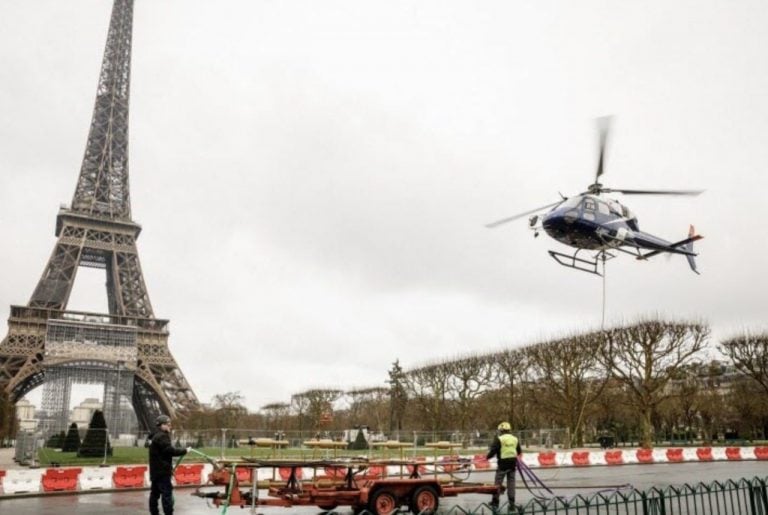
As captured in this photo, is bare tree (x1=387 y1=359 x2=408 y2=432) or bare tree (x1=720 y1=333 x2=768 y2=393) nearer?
bare tree (x1=720 y1=333 x2=768 y2=393)

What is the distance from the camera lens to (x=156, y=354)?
65.8 metres

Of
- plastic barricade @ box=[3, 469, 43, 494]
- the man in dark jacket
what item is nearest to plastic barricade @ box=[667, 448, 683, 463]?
plastic barricade @ box=[3, 469, 43, 494]

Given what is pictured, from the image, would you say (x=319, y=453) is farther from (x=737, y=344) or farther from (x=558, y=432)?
(x=737, y=344)

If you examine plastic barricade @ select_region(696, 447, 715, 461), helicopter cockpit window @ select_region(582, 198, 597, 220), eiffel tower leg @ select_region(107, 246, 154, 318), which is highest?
eiffel tower leg @ select_region(107, 246, 154, 318)

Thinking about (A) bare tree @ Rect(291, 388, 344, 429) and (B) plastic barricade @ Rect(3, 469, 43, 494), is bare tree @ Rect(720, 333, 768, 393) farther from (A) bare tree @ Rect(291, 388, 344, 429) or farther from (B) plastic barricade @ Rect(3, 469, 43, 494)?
(B) plastic barricade @ Rect(3, 469, 43, 494)

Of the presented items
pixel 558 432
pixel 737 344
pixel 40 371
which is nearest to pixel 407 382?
pixel 558 432

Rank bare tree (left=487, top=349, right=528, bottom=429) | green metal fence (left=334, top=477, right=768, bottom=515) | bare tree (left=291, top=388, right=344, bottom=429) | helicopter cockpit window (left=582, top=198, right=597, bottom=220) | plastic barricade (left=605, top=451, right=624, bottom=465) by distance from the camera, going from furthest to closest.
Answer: bare tree (left=291, top=388, right=344, bottom=429) → bare tree (left=487, top=349, right=528, bottom=429) → plastic barricade (left=605, top=451, right=624, bottom=465) → helicopter cockpit window (left=582, top=198, right=597, bottom=220) → green metal fence (left=334, top=477, right=768, bottom=515)

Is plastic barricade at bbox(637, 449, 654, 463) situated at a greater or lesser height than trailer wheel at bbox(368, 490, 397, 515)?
lesser

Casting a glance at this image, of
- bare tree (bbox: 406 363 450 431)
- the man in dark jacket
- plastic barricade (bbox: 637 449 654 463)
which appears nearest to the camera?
the man in dark jacket

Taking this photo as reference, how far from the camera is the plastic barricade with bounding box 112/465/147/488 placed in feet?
63.3

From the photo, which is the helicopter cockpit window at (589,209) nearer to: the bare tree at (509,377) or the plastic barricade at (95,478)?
the plastic barricade at (95,478)

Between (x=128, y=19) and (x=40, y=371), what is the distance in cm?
4262

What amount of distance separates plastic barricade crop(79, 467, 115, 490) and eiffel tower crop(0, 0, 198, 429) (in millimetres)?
42893

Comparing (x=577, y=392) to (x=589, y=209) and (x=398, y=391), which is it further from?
(x=589, y=209)
